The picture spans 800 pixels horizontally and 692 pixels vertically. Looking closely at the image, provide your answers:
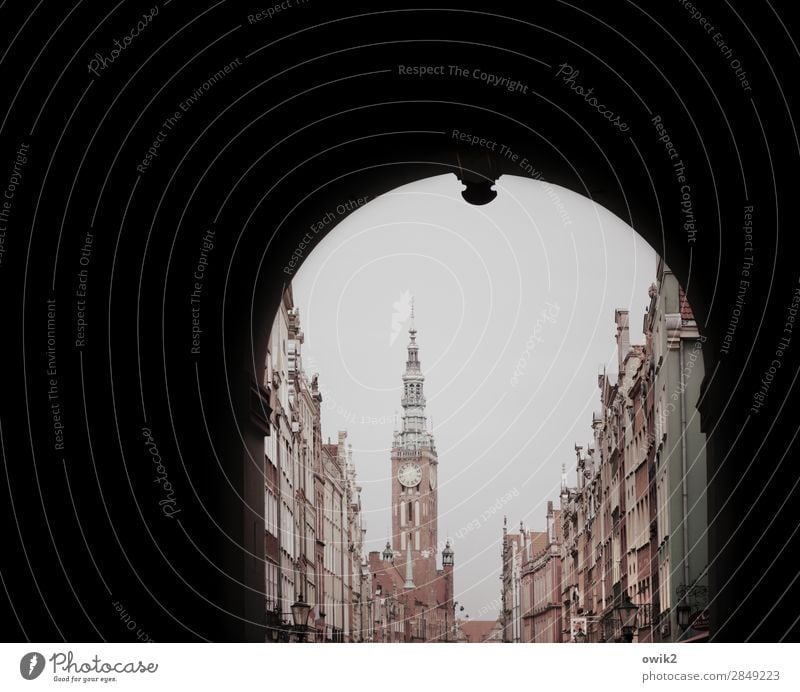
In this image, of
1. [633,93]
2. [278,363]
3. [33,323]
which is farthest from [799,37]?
[278,363]

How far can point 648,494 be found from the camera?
38.5 meters

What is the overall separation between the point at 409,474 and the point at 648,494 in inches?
5309

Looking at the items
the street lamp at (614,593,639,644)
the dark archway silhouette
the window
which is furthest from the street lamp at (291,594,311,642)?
the dark archway silhouette

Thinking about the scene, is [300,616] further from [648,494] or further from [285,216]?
[285,216]

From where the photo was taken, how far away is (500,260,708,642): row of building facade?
2917 centimetres

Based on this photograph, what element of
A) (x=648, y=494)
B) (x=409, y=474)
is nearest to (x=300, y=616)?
(x=648, y=494)

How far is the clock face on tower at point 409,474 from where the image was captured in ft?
565

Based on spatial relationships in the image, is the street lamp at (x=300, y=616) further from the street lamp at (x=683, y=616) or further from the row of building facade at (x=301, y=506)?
the street lamp at (x=683, y=616)

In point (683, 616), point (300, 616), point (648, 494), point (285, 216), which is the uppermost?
point (648, 494)

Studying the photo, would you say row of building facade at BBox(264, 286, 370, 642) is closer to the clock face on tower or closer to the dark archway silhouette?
the dark archway silhouette

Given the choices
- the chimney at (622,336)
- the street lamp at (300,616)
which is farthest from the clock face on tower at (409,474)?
the street lamp at (300,616)

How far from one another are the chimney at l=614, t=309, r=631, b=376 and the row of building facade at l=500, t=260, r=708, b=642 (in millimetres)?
47

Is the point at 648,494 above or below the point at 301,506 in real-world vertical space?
below

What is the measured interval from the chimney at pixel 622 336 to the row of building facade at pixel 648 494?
0.05 m
